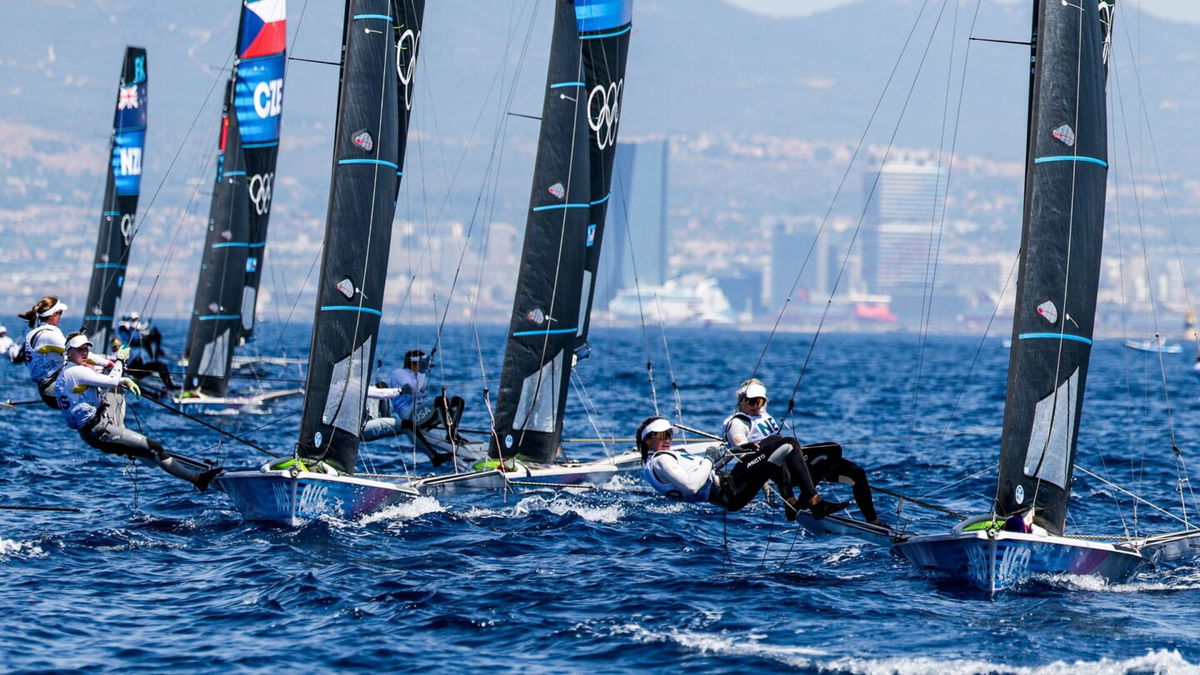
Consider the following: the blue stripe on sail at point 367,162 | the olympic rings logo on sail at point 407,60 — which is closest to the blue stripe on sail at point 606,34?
the olympic rings logo on sail at point 407,60

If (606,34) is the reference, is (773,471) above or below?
below

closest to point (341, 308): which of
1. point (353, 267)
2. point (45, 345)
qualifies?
point (353, 267)

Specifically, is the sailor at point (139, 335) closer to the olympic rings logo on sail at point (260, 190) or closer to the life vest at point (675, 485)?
the olympic rings logo on sail at point (260, 190)

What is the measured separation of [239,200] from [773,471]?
66.6 ft

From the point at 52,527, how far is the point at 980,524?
8926 mm

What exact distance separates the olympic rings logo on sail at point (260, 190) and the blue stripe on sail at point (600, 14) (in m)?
12.1

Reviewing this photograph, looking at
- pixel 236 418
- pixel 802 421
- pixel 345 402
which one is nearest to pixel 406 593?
pixel 345 402

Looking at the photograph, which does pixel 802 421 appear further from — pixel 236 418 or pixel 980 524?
pixel 980 524

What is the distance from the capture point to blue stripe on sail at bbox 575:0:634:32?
20.4 metres

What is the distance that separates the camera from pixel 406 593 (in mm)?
12969

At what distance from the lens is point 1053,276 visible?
538 inches

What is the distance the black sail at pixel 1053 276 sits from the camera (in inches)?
538

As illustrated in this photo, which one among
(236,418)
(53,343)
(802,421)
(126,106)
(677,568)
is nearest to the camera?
(677,568)

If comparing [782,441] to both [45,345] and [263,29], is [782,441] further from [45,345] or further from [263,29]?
[263,29]
